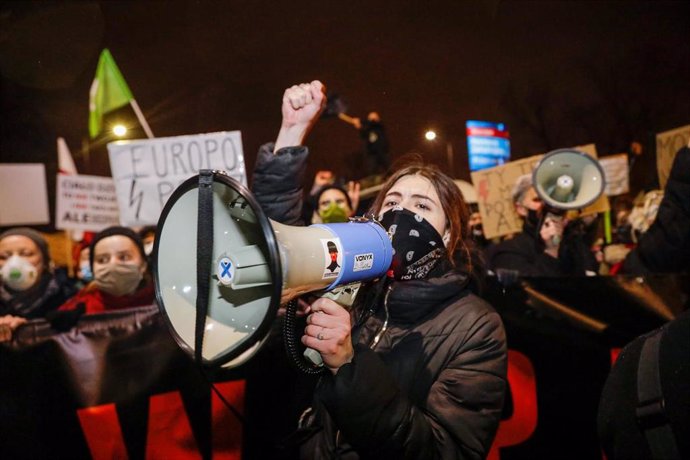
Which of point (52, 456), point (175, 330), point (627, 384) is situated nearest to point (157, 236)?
point (175, 330)

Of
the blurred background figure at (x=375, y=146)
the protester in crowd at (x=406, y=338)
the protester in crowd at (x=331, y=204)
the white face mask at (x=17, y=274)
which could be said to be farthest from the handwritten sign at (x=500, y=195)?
the white face mask at (x=17, y=274)

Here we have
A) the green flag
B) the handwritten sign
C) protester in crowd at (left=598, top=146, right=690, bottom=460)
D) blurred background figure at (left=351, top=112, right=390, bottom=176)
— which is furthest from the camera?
blurred background figure at (left=351, top=112, right=390, bottom=176)

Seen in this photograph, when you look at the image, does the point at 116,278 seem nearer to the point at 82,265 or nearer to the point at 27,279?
the point at 27,279

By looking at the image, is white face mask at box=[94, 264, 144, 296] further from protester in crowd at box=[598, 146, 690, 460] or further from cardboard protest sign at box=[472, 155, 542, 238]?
cardboard protest sign at box=[472, 155, 542, 238]

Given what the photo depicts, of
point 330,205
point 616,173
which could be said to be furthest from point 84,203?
point 616,173

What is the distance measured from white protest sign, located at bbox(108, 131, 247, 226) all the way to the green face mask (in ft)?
2.20

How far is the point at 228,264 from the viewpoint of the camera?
1.12 m

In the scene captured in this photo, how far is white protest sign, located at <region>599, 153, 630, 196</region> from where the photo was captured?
5223 mm

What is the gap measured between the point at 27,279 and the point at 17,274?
69mm

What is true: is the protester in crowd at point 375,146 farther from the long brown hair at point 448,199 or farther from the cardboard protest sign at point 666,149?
the long brown hair at point 448,199

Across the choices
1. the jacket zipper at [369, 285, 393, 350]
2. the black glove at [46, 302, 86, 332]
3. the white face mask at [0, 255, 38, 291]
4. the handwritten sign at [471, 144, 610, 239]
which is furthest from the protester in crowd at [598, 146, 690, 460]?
the white face mask at [0, 255, 38, 291]

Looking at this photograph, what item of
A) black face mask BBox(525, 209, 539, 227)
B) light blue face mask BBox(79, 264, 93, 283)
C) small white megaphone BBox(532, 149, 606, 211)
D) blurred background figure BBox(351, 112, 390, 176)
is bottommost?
light blue face mask BBox(79, 264, 93, 283)

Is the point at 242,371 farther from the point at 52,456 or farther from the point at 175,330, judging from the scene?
the point at 175,330

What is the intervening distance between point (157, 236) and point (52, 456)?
5.29ft
